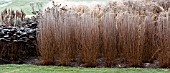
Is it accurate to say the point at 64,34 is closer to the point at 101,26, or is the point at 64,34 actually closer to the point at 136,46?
the point at 101,26

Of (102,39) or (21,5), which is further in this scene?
(21,5)

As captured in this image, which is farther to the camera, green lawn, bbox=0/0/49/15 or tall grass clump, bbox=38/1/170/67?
green lawn, bbox=0/0/49/15

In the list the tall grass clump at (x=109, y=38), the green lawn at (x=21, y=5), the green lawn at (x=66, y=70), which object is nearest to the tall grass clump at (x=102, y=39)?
the tall grass clump at (x=109, y=38)

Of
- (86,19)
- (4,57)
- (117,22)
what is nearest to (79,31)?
(86,19)

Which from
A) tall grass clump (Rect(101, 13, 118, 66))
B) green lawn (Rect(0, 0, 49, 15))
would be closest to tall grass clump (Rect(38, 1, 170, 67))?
tall grass clump (Rect(101, 13, 118, 66))

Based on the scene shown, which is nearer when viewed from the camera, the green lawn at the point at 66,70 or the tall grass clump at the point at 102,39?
the green lawn at the point at 66,70

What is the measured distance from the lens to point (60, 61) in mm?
6469

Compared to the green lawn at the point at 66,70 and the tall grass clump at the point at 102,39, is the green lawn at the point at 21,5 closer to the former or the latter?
the tall grass clump at the point at 102,39

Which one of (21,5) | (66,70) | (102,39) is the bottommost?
(66,70)

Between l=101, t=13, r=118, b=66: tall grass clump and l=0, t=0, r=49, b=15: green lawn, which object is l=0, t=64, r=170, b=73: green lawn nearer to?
l=101, t=13, r=118, b=66: tall grass clump

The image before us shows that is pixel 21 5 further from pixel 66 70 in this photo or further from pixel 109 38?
pixel 66 70

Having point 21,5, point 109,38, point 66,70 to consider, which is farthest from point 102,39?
point 21,5

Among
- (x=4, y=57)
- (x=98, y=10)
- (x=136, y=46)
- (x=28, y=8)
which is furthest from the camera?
(x=28, y=8)

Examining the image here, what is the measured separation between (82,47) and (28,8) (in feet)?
36.9
